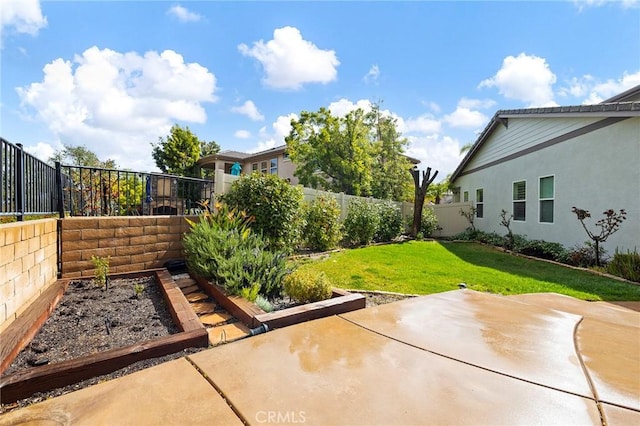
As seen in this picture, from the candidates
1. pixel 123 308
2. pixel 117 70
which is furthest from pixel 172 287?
pixel 117 70

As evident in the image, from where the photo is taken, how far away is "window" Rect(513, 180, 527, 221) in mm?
9906

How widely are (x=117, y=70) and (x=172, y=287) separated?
720 centimetres

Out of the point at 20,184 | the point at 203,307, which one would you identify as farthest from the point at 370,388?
the point at 20,184

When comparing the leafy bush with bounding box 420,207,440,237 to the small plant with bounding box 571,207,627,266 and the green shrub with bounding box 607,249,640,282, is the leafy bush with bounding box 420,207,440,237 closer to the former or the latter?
the small plant with bounding box 571,207,627,266

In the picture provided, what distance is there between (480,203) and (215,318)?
13051mm

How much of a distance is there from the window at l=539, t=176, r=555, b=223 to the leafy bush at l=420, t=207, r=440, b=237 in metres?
4.26

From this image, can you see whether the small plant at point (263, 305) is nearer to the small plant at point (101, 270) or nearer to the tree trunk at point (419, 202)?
the small plant at point (101, 270)

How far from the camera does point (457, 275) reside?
575 centimetres

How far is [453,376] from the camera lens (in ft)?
6.10

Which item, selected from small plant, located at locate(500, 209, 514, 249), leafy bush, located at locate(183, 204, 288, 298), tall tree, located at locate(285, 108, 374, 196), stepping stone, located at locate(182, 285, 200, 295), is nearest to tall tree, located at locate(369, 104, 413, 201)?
tall tree, located at locate(285, 108, 374, 196)

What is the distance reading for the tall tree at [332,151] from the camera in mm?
15805

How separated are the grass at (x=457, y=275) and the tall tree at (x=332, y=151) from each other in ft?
26.8

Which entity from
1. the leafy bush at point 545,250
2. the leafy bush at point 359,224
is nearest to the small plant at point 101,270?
the leafy bush at point 359,224

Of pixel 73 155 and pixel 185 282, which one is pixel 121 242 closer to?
pixel 185 282
